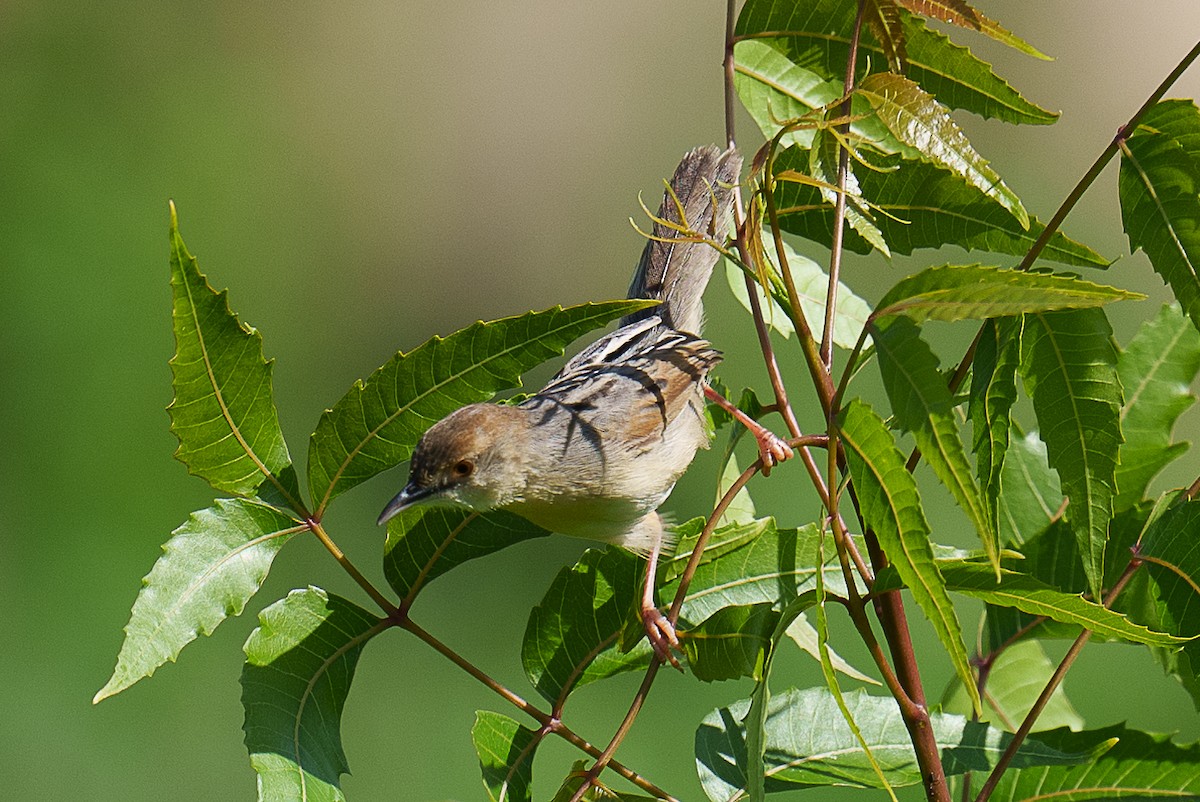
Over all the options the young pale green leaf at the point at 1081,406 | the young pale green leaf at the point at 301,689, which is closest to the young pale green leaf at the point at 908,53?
the young pale green leaf at the point at 1081,406

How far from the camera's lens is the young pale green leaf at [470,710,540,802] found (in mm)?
1833

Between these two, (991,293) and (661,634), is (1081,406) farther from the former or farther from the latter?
(661,634)

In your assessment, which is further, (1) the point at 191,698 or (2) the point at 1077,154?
(2) the point at 1077,154

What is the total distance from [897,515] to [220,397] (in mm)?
926

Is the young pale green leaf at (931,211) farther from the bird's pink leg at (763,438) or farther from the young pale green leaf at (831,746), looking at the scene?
Answer: the young pale green leaf at (831,746)

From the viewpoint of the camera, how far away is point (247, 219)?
Result: 27.7 ft

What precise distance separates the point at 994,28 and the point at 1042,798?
1.07 m

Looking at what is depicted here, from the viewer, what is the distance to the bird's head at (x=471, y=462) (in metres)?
2.38

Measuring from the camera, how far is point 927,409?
4.31 ft

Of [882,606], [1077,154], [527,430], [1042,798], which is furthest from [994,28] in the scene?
[1077,154]

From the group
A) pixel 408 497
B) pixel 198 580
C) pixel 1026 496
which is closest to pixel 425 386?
pixel 198 580

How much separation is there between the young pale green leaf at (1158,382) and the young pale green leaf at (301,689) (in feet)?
4.18

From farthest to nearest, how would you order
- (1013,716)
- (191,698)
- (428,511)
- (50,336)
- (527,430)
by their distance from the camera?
(50,336) → (191,698) → (527,430) → (1013,716) → (428,511)

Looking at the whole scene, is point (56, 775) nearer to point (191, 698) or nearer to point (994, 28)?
point (191, 698)
